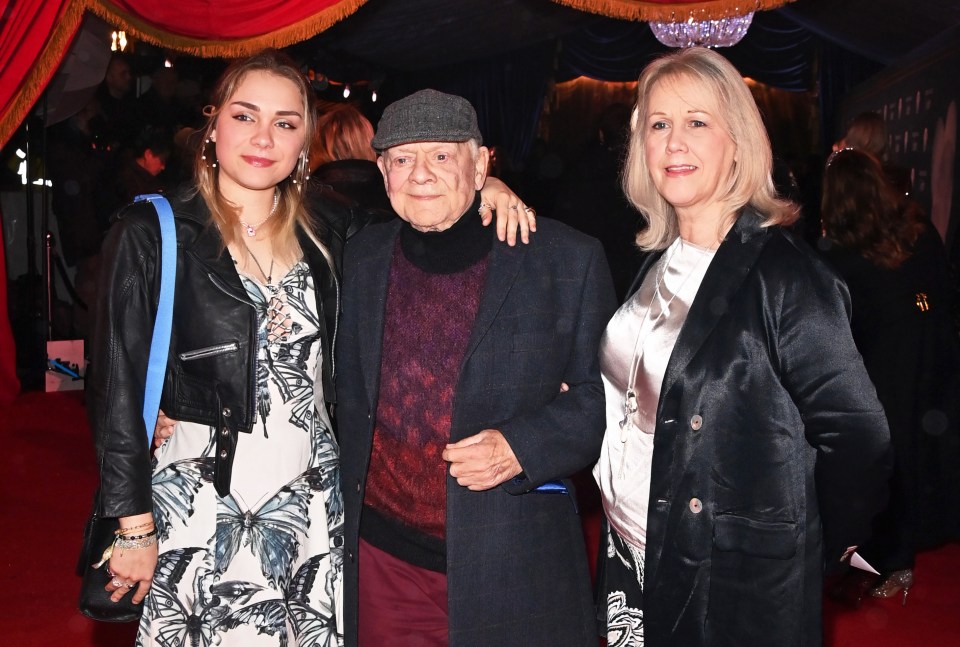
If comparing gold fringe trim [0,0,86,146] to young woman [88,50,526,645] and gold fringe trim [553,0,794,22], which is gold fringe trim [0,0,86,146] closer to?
gold fringe trim [553,0,794,22]

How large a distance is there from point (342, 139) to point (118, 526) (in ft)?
6.86

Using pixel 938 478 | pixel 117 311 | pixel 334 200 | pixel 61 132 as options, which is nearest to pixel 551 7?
pixel 61 132


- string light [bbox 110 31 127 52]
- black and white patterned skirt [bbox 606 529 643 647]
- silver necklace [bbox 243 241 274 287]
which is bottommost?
black and white patterned skirt [bbox 606 529 643 647]

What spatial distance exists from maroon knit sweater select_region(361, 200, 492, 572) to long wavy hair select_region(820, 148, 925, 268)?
2.34 meters

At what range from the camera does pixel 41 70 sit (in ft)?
14.5

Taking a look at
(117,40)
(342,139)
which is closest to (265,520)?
(342,139)

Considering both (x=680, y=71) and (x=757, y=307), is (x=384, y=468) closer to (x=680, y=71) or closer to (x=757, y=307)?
(x=757, y=307)

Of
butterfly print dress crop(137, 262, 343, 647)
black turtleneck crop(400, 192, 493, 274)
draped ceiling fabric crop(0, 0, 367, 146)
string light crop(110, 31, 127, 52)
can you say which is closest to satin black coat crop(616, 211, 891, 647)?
black turtleneck crop(400, 192, 493, 274)

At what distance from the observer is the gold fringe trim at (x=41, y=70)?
4.37 meters

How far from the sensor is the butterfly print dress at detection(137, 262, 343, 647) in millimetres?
2074

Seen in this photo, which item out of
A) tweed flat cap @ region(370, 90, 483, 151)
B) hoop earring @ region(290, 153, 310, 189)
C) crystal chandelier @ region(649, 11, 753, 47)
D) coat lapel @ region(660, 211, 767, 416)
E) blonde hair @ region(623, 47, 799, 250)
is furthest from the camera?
crystal chandelier @ region(649, 11, 753, 47)

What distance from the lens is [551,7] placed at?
10.9 meters

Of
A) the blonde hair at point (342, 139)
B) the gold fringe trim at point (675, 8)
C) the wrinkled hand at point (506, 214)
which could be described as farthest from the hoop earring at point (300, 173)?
the gold fringe trim at point (675, 8)

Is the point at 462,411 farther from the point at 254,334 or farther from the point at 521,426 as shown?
the point at 254,334
